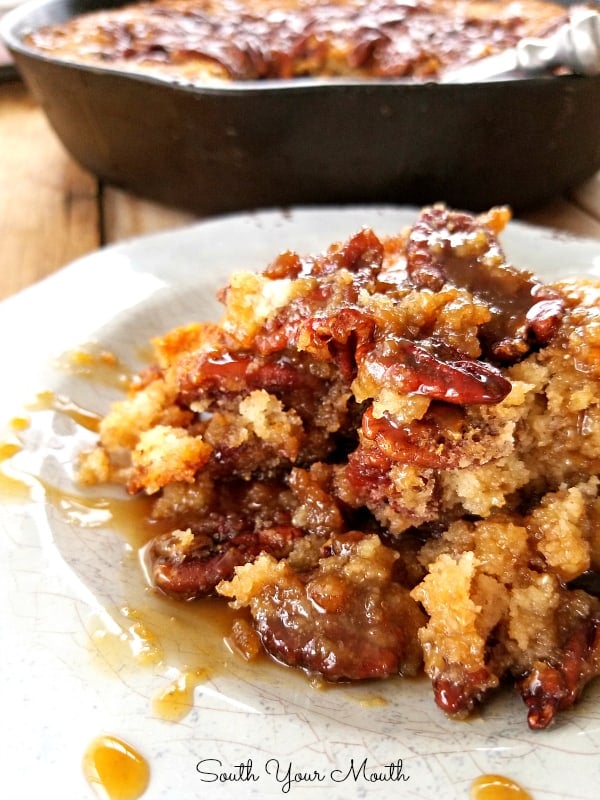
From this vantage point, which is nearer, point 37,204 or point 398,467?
point 398,467

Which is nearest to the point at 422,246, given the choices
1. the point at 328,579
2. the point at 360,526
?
the point at 360,526

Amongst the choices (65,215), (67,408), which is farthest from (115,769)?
(65,215)

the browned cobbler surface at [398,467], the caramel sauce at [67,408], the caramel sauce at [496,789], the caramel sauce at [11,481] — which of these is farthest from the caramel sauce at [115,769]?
the caramel sauce at [67,408]

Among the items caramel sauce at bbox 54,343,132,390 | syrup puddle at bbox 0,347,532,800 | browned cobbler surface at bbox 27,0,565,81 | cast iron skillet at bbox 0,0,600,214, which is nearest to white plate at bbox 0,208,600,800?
syrup puddle at bbox 0,347,532,800

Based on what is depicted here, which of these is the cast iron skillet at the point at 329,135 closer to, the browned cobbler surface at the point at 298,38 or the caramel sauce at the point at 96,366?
the browned cobbler surface at the point at 298,38

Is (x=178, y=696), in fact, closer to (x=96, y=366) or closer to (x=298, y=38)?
(x=96, y=366)
